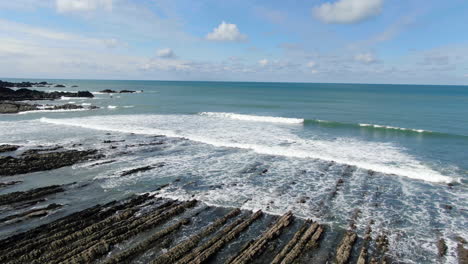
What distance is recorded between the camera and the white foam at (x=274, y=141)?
73.0 feet

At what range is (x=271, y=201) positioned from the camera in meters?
15.3

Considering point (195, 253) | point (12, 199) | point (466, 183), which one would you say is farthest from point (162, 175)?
point (466, 183)

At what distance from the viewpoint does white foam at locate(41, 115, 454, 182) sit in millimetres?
22266

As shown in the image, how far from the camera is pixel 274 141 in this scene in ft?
98.7

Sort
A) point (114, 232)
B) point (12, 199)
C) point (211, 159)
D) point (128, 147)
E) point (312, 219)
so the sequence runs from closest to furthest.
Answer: point (114, 232) → point (312, 219) → point (12, 199) → point (211, 159) → point (128, 147)

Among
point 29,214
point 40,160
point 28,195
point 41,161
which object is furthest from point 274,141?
point 29,214

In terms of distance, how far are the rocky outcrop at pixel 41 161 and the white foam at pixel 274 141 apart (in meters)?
10.8

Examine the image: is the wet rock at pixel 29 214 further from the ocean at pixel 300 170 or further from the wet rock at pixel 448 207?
the wet rock at pixel 448 207

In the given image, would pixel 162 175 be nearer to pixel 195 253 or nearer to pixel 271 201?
pixel 271 201

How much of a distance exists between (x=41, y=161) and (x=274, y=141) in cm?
2124

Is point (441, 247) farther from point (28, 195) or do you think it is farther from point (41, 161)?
point (41, 161)

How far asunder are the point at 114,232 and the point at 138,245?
1556 mm

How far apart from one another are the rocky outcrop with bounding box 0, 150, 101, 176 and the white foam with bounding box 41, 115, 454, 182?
1079cm

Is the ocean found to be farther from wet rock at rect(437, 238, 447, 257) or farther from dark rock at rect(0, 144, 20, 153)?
dark rock at rect(0, 144, 20, 153)
